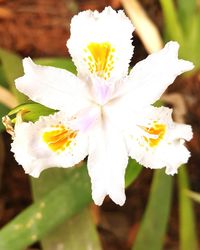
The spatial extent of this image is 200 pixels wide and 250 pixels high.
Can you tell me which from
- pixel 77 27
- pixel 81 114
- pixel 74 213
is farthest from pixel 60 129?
pixel 74 213

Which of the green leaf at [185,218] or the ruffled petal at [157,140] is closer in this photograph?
the ruffled petal at [157,140]

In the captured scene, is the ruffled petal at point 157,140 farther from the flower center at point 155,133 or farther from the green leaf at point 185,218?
the green leaf at point 185,218

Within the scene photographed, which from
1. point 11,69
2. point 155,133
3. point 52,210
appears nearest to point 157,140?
point 155,133

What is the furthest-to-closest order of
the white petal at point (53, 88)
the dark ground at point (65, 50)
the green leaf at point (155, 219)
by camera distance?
the dark ground at point (65, 50) < the green leaf at point (155, 219) < the white petal at point (53, 88)

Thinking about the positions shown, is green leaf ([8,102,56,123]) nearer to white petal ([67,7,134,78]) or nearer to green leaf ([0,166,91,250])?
white petal ([67,7,134,78])

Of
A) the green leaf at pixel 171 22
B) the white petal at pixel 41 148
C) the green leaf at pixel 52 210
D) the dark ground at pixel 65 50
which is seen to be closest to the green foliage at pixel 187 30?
the green leaf at pixel 171 22

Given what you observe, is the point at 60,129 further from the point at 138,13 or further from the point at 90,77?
the point at 138,13
